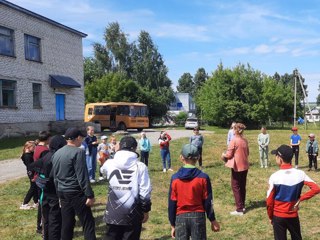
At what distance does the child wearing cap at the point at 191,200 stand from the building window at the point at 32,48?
23553 millimetres

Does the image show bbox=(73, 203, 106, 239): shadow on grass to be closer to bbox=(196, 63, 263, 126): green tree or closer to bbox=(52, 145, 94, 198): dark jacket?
bbox=(52, 145, 94, 198): dark jacket

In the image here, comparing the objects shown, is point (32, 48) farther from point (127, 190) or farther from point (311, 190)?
point (311, 190)

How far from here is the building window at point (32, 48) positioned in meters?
25.6

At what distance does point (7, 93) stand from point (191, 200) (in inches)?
876

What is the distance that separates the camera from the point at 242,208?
8.15 metres

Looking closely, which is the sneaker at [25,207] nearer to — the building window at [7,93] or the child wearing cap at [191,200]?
the child wearing cap at [191,200]

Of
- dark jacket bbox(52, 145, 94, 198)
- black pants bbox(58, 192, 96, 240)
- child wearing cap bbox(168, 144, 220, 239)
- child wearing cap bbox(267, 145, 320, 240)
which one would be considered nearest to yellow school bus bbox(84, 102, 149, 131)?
black pants bbox(58, 192, 96, 240)

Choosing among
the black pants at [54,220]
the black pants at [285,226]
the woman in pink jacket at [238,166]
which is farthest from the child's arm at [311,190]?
the black pants at [54,220]

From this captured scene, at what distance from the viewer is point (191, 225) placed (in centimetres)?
435

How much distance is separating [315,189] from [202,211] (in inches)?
55.6

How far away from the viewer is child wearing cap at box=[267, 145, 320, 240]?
15.1 feet

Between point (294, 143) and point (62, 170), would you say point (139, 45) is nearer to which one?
point (294, 143)

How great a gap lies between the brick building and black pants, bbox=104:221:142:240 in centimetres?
2086

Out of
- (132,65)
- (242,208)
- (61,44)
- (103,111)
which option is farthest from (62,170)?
(132,65)
